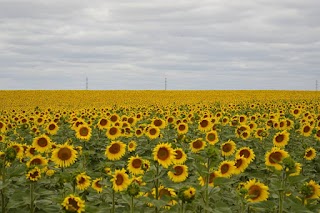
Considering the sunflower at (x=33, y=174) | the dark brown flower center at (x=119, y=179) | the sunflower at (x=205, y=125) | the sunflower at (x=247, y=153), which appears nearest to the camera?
the sunflower at (x=33, y=174)

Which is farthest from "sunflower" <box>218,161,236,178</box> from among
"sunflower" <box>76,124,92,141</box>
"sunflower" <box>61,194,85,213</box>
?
"sunflower" <box>76,124,92,141</box>

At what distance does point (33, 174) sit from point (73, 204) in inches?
64.6

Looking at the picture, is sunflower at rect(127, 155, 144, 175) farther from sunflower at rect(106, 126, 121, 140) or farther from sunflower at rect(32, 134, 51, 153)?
sunflower at rect(106, 126, 121, 140)

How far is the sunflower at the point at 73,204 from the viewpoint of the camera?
11.5 ft

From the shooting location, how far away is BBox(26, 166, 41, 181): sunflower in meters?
5.02

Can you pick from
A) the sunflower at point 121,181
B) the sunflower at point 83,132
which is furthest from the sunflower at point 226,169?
the sunflower at point 83,132

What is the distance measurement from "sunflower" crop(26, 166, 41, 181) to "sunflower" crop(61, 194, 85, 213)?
157 centimetres

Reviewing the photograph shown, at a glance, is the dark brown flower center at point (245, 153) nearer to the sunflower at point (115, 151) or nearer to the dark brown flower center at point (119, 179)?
the sunflower at point (115, 151)

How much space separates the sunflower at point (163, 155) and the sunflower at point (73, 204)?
2.40 metres

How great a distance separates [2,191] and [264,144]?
22.7ft

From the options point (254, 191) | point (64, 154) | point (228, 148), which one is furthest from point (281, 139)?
point (64, 154)

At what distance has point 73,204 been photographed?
3.58 m

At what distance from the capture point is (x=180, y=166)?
249 inches

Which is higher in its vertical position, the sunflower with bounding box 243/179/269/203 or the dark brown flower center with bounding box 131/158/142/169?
the dark brown flower center with bounding box 131/158/142/169
